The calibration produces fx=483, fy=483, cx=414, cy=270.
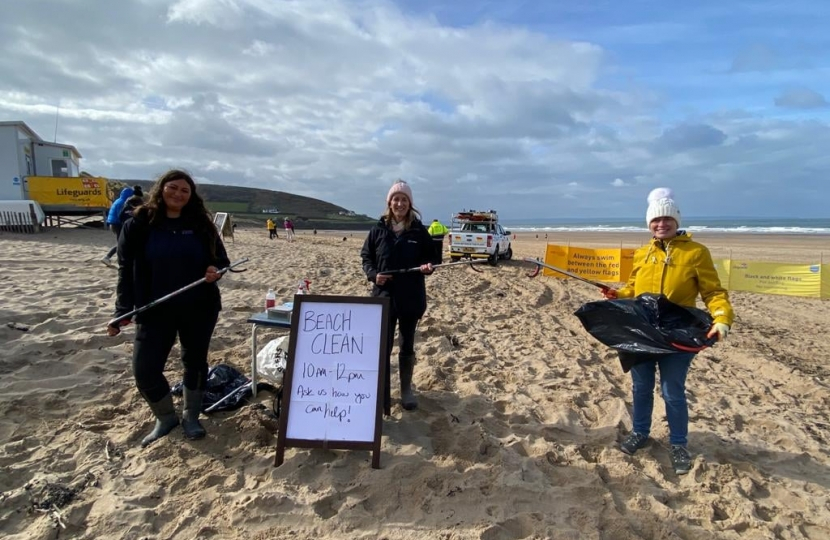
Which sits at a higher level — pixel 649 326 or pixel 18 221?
pixel 18 221

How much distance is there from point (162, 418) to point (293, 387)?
40.5 inches

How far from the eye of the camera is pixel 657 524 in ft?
8.47

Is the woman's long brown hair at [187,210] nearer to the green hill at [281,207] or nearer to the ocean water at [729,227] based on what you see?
the ocean water at [729,227]

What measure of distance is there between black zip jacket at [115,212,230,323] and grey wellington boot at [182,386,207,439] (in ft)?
1.94

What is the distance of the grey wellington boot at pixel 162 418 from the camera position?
3.28 meters

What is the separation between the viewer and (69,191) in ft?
63.7

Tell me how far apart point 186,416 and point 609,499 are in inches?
110

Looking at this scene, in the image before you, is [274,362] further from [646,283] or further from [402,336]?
[646,283]

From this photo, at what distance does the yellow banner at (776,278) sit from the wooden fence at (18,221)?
2226cm

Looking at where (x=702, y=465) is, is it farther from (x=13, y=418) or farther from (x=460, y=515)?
(x=13, y=418)

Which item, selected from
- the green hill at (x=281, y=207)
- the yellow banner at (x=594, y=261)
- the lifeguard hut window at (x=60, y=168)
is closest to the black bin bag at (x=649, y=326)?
the yellow banner at (x=594, y=261)

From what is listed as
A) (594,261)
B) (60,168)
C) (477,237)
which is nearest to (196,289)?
(594,261)

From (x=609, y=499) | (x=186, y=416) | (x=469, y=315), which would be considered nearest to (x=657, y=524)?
(x=609, y=499)

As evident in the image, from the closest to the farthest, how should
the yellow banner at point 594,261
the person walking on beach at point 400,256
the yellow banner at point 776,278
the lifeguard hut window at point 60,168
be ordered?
the person walking on beach at point 400,256 < the yellow banner at point 776,278 < the yellow banner at point 594,261 < the lifeguard hut window at point 60,168
